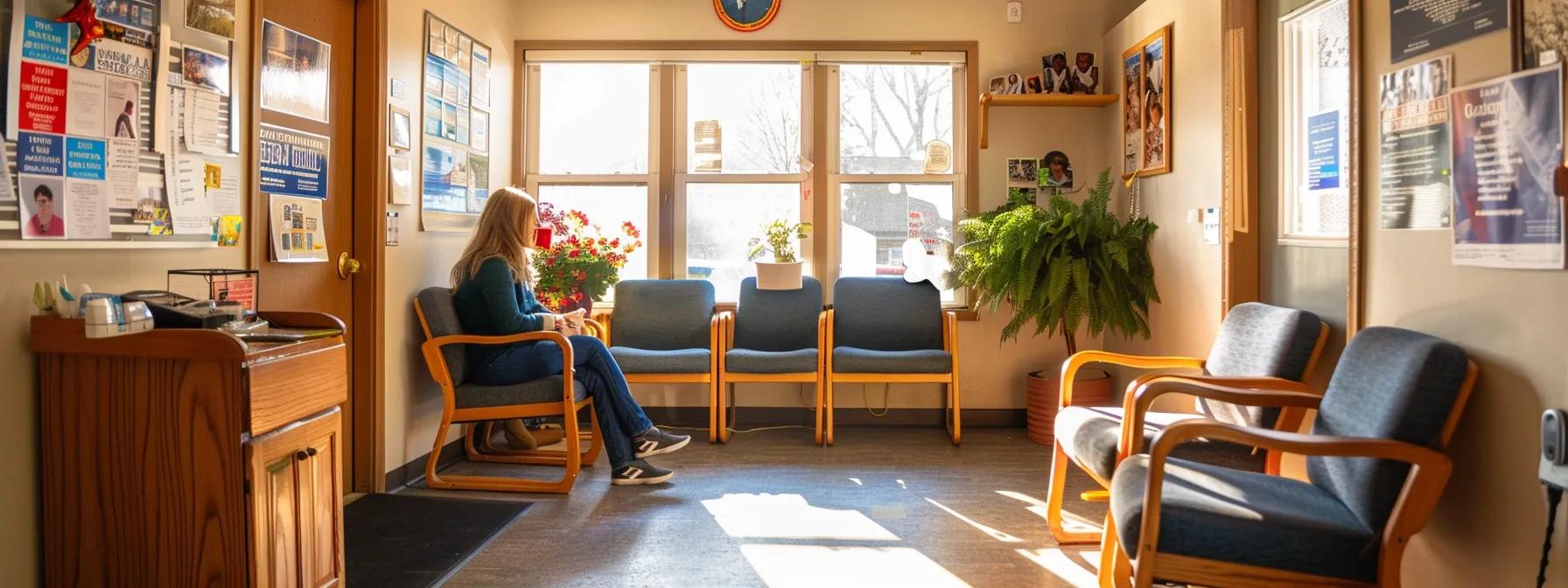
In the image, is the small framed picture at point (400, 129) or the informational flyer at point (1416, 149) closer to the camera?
the informational flyer at point (1416, 149)

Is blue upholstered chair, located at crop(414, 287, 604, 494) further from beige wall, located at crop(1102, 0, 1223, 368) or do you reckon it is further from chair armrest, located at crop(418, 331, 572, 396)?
beige wall, located at crop(1102, 0, 1223, 368)

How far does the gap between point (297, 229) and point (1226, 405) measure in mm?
3026

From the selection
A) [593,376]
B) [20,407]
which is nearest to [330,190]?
[593,376]

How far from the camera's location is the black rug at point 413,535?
A: 3.02 metres

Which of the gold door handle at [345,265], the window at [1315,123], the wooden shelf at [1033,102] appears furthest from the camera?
the wooden shelf at [1033,102]

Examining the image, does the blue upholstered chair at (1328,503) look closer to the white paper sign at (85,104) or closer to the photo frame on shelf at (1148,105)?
the photo frame on shelf at (1148,105)

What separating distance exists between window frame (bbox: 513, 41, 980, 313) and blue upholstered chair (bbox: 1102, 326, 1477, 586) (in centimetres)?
321

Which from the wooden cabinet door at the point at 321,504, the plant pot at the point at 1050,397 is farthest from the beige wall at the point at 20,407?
the plant pot at the point at 1050,397

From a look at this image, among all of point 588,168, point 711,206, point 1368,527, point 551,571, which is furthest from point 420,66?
point 1368,527

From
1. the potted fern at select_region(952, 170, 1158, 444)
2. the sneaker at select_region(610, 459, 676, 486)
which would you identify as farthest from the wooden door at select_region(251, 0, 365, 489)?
the potted fern at select_region(952, 170, 1158, 444)

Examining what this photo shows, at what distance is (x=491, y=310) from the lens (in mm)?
4043

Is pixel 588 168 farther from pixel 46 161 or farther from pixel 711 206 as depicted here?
pixel 46 161

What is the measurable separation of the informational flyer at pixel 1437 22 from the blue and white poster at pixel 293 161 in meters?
3.20

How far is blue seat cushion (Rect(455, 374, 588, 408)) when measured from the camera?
4.01 meters
